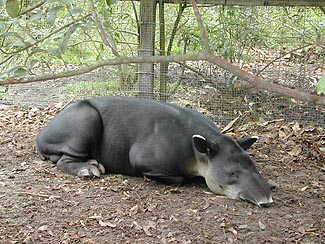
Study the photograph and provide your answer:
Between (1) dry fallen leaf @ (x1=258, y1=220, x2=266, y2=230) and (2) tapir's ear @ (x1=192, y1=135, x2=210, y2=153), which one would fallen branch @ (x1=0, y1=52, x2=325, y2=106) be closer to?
(1) dry fallen leaf @ (x1=258, y1=220, x2=266, y2=230)

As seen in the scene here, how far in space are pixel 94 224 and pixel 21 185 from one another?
1.08 meters

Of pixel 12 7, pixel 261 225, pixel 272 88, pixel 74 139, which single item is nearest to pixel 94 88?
pixel 74 139

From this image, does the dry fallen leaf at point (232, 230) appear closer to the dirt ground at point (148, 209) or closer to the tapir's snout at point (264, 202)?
the dirt ground at point (148, 209)

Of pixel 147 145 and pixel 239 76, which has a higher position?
pixel 239 76

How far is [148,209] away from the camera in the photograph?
4312 millimetres

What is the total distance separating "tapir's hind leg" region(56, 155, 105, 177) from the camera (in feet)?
16.7

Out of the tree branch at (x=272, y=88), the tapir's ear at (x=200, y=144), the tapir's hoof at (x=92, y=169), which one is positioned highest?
the tree branch at (x=272, y=88)

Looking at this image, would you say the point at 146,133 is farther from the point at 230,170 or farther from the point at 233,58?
the point at 233,58

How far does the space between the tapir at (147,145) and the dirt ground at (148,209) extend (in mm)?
117

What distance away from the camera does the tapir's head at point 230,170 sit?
446cm

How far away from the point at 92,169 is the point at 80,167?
115 mm

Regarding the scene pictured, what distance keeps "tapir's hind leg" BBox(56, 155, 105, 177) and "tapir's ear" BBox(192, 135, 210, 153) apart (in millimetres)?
945

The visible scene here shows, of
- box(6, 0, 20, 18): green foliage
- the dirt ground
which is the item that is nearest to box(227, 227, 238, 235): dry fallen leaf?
the dirt ground

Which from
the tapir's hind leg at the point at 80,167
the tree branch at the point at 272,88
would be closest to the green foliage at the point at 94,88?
the tapir's hind leg at the point at 80,167
